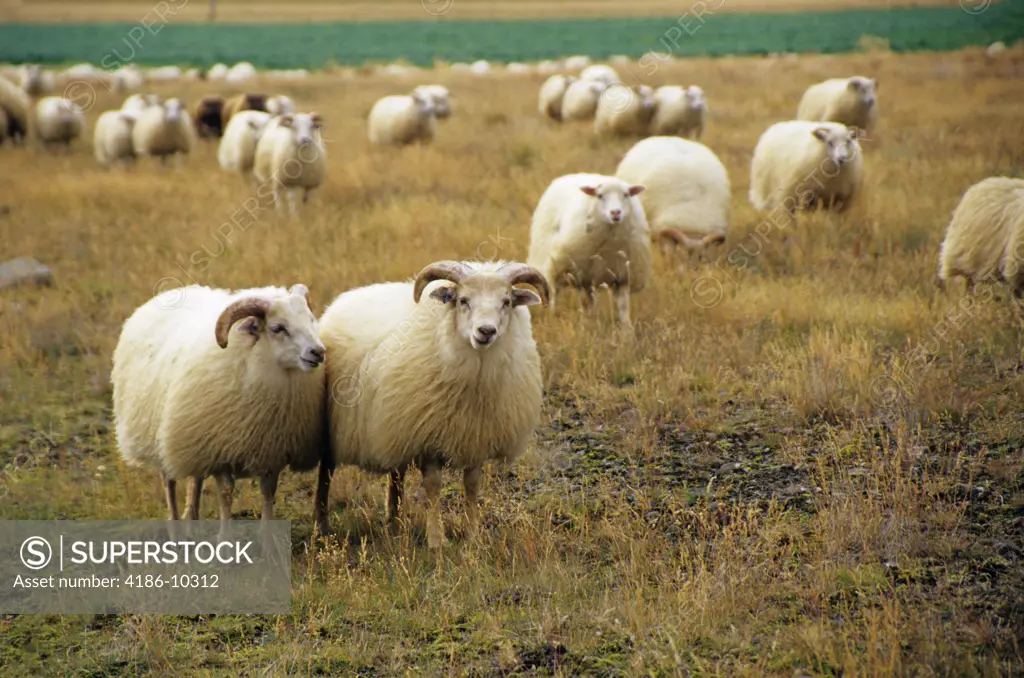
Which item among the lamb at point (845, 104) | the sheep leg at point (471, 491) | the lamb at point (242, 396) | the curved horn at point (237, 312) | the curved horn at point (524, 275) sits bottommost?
the sheep leg at point (471, 491)

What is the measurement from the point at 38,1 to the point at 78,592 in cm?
11402

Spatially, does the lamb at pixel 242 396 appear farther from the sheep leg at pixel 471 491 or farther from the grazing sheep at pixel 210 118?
the grazing sheep at pixel 210 118

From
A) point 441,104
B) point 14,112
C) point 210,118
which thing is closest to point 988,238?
point 441,104

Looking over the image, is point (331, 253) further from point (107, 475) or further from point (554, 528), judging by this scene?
point (554, 528)

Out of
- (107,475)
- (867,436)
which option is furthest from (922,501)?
(107,475)

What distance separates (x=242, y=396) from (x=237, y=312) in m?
0.54

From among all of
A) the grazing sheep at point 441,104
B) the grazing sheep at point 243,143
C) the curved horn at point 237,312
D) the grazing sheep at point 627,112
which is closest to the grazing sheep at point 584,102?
the grazing sheep at point 627,112

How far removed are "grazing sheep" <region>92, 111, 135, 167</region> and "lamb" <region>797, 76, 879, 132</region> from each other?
12.5m

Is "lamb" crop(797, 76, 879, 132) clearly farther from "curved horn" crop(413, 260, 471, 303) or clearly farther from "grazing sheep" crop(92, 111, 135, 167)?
"curved horn" crop(413, 260, 471, 303)

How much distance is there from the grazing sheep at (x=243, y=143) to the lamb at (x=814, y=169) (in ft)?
29.9

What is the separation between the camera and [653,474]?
681 centimetres

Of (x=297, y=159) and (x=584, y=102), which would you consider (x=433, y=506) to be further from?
(x=584, y=102)

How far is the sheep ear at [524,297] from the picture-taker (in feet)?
19.5

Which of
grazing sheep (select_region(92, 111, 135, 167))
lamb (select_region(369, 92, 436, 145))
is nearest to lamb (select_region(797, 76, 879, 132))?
lamb (select_region(369, 92, 436, 145))
